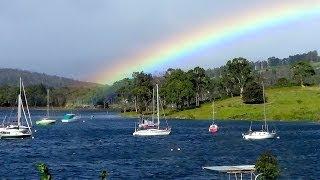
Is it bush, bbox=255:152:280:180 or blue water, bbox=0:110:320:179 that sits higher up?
bush, bbox=255:152:280:180

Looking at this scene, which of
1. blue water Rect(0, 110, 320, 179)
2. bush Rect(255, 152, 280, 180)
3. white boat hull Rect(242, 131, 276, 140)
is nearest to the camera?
bush Rect(255, 152, 280, 180)

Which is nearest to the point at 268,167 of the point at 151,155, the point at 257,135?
the point at 151,155

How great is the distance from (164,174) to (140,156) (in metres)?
33.5

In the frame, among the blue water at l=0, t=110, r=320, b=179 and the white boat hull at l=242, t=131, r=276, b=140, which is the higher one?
the white boat hull at l=242, t=131, r=276, b=140

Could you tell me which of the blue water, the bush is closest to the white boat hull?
the blue water

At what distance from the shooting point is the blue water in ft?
366

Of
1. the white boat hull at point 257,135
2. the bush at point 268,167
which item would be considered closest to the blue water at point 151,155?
the white boat hull at point 257,135

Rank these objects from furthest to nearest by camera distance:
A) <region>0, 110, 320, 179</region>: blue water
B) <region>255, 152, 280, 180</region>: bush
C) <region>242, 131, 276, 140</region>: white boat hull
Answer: <region>242, 131, 276, 140</region>: white boat hull
<region>0, 110, 320, 179</region>: blue water
<region>255, 152, 280, 180</region>: bush

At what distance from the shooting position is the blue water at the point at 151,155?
111 meters

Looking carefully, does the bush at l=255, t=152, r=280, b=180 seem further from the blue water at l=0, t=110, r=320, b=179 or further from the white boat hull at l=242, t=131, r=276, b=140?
the white boat hull at l=242, t=131, r=276, b=140

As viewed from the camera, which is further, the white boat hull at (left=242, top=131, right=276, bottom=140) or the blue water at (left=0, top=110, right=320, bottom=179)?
the white boat hull at (left=242, top=131, right=276, bottom=140)

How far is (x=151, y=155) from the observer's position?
144 m

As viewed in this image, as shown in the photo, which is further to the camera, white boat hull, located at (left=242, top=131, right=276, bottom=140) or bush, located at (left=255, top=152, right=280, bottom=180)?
white boat hull, located at (left=242, top=131, right=276, bottom=140)

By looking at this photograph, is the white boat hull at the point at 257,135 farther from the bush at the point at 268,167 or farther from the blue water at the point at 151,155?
the bush at the point at 268,167
